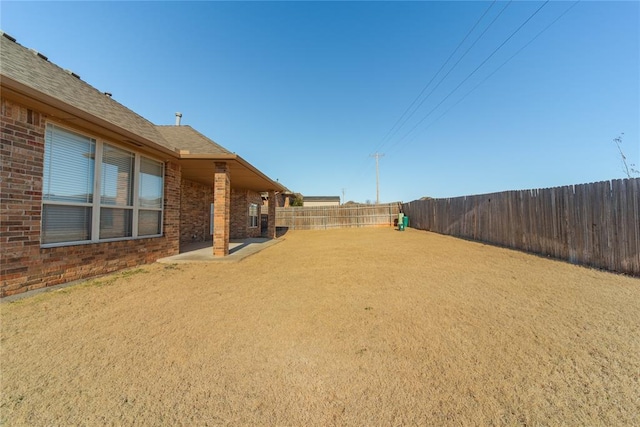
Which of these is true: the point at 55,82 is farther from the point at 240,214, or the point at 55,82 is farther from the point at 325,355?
the point at 240,214

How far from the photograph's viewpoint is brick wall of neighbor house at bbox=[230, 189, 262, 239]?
14055 mm

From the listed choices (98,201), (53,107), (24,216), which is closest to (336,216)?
(98,201)

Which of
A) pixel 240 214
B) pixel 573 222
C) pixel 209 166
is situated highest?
pixel 209 166

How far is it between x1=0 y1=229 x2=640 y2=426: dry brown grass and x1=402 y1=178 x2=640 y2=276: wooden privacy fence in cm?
116

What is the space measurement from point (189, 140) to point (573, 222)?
11749 millimetres

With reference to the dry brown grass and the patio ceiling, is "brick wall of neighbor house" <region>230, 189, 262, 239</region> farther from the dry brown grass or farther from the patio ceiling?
the dry brown grass

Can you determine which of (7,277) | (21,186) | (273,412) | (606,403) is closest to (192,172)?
(21,186)

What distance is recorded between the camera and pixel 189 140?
355 inches

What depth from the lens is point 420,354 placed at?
2564 mm

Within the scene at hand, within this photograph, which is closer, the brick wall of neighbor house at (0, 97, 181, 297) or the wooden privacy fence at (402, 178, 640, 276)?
the brick wall of neighbor house at (0, 97, 181, 297)

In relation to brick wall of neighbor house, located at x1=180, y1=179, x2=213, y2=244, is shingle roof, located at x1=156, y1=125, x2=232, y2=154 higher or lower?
higher

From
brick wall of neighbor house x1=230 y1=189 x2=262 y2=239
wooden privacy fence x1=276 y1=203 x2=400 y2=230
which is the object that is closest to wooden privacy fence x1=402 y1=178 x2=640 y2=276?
wooden privacy fence x1=276 y1=203 x2=400 y2=230

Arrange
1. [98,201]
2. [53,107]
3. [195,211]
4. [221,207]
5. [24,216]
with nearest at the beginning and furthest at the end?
1. [24,216]
2. [53,107]
3. [98,201]
4. [221,207]
5. [195,211]

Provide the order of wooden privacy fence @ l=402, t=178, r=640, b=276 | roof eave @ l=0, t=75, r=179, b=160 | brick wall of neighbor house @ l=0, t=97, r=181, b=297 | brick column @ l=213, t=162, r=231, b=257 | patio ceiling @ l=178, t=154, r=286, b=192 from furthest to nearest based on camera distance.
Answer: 1. brick column @ l=213, t=162, r=231, b=257
2. patio ceiling @ l=178, t=154, r=286, b=192
3. wooden privacy fence @ l=402, t=178, r=640, b=276
4. brick wall of neighbor house @ l=0, t=97, r=181, b=297
5. roof eave @ l=0, t=75, r=179, b=160
